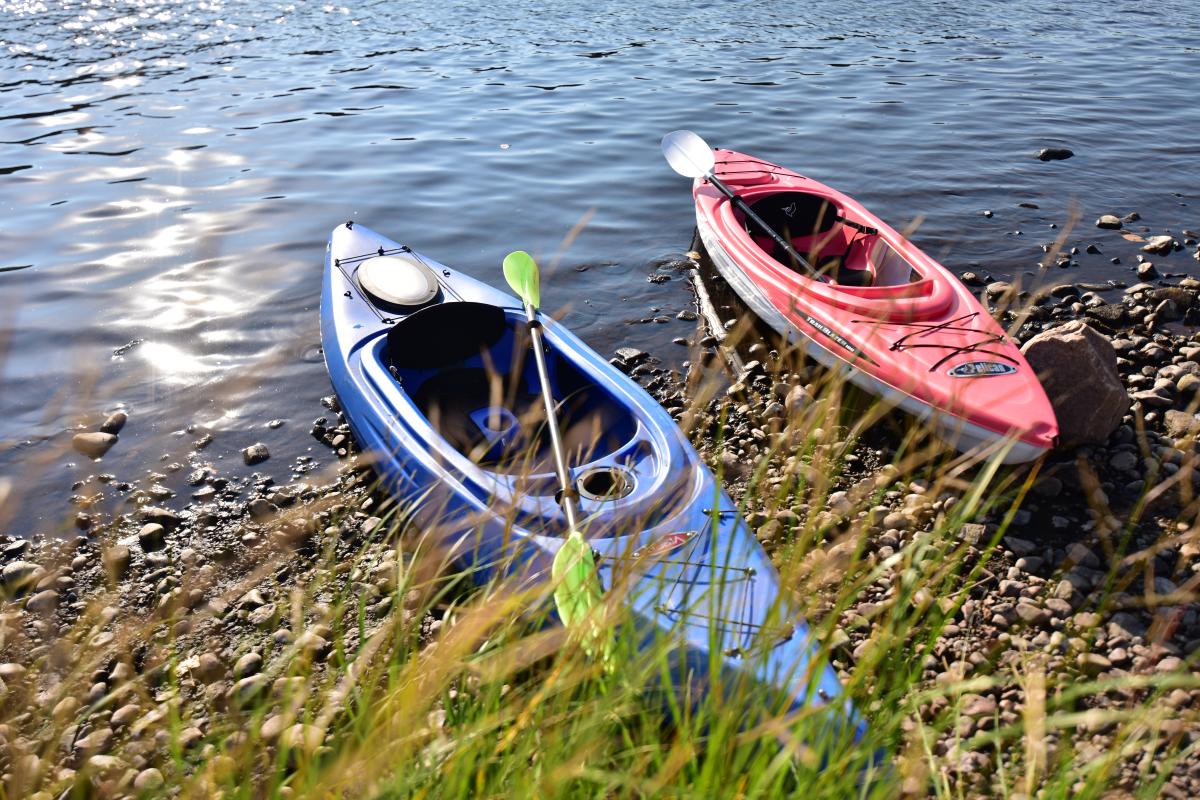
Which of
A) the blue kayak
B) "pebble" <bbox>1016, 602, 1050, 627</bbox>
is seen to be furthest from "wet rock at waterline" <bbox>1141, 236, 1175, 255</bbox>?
the blue kayak

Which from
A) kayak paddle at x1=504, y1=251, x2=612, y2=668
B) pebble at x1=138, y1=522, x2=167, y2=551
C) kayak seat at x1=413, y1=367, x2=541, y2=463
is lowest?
pebble at x1=138, y1=522, x2=167, y2=551

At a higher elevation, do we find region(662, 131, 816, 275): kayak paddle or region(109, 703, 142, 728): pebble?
region(662, 131, 816, 275): kayak paddle

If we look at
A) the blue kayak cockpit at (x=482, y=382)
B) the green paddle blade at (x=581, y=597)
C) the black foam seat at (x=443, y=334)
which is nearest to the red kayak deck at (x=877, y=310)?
the green paddle blade at (x=581, y=597)

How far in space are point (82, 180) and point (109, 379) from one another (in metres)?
5.70

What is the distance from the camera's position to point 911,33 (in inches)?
767

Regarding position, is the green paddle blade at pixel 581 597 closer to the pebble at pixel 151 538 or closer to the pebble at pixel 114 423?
the pebble at pixel 151 538

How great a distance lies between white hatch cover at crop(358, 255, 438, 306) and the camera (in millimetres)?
6676

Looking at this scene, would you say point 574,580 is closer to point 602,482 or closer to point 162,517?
point 602,482

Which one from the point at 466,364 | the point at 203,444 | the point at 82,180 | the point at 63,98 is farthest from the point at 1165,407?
the point at 63,98

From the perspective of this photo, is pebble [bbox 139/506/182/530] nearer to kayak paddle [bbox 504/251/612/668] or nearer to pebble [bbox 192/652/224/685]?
pebble [bbox 192/652/224/685]

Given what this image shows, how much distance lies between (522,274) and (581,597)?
357cm

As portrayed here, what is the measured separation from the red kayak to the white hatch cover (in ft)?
8.90

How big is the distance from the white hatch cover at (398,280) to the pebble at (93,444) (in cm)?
217

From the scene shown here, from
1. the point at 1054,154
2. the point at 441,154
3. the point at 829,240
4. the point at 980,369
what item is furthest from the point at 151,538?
the point at 1054,154
